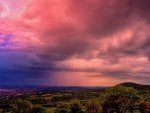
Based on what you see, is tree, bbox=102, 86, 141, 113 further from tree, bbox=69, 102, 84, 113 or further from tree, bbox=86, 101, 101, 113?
tree, bbox=86, 101, 101, 113

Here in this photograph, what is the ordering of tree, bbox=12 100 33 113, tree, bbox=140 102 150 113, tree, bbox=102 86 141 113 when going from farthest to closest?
tree, bbox=12 100 33 113, tree, bbox=140 102 150 113, tree, bbox=102 86 141 113

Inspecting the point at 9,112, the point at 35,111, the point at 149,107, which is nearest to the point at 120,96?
the point at 149,107

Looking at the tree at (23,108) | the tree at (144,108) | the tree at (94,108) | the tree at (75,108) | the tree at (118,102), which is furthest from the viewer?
the tree at (23,108)

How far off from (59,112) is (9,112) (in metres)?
39.1

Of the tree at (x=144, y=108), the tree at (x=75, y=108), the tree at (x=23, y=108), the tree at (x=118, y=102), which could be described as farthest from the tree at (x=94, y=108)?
the tree at (x=23, y=108)

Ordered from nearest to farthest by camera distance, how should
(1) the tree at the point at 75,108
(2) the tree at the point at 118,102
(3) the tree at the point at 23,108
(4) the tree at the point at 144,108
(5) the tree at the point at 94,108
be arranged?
(2) the tree at the point at 118,102, (1) the tree at the point at 75,108, (4) the tree at the point at 144,108, (5) the tree at the point at 94,108, (3) the tree at the point at 23,108

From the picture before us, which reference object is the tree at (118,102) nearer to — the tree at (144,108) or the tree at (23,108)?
the tree at (144,108)

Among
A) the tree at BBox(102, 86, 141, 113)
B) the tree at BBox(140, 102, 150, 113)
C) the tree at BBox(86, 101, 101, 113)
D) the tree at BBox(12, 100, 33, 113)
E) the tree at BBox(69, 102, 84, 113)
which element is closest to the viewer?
the tree at BBox(102, 86, 141, 113)

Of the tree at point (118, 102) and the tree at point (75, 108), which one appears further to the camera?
the tree at point (75, 108)

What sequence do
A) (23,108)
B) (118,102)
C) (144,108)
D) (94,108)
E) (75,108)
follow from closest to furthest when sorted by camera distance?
(118,102) < (75,108) < (144,108) < (94,108) < (23,108)

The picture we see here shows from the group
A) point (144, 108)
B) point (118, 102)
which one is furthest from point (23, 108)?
point (144, 108)

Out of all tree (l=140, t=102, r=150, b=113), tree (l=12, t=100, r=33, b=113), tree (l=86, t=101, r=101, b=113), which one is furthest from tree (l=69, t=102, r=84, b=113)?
tree (l=12, t=100, r=33, b=113)

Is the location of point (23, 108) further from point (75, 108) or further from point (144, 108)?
point (144, 108)

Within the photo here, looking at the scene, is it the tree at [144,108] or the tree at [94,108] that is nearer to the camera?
the tree at [144,108]
